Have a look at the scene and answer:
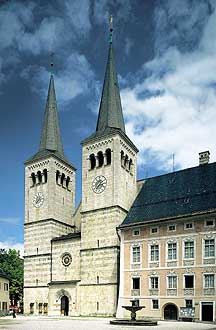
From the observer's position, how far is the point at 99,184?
6000 centimetres

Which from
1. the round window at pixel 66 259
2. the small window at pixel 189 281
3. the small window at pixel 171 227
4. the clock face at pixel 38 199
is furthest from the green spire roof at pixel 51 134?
the small window at pixel 189 281

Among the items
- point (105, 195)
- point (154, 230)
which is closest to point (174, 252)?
point (154, 230)

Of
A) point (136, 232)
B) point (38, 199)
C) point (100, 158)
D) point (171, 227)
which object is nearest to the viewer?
point (171, 227)

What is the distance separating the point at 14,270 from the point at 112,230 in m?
38.2

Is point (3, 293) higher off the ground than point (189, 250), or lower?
lower

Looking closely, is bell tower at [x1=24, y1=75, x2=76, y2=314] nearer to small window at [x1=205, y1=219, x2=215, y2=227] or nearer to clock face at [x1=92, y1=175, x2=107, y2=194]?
clock face at [x1=92, y1=175, x2=107, y2=194]

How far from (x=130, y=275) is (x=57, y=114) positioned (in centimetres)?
3219

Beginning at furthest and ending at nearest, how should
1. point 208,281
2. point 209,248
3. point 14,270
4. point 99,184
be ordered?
1. point 14,270
2. point 99,184
3. point 209,248
4. point 208,281

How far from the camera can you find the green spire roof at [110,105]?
6247cm

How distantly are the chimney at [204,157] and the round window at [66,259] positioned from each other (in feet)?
70.3

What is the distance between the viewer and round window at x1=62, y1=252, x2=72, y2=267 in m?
60.4

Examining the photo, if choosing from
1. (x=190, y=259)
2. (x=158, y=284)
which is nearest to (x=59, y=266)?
(x=158, y=284)

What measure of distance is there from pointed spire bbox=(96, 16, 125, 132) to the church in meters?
0.16

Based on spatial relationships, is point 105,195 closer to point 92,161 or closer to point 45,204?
point 92,161
